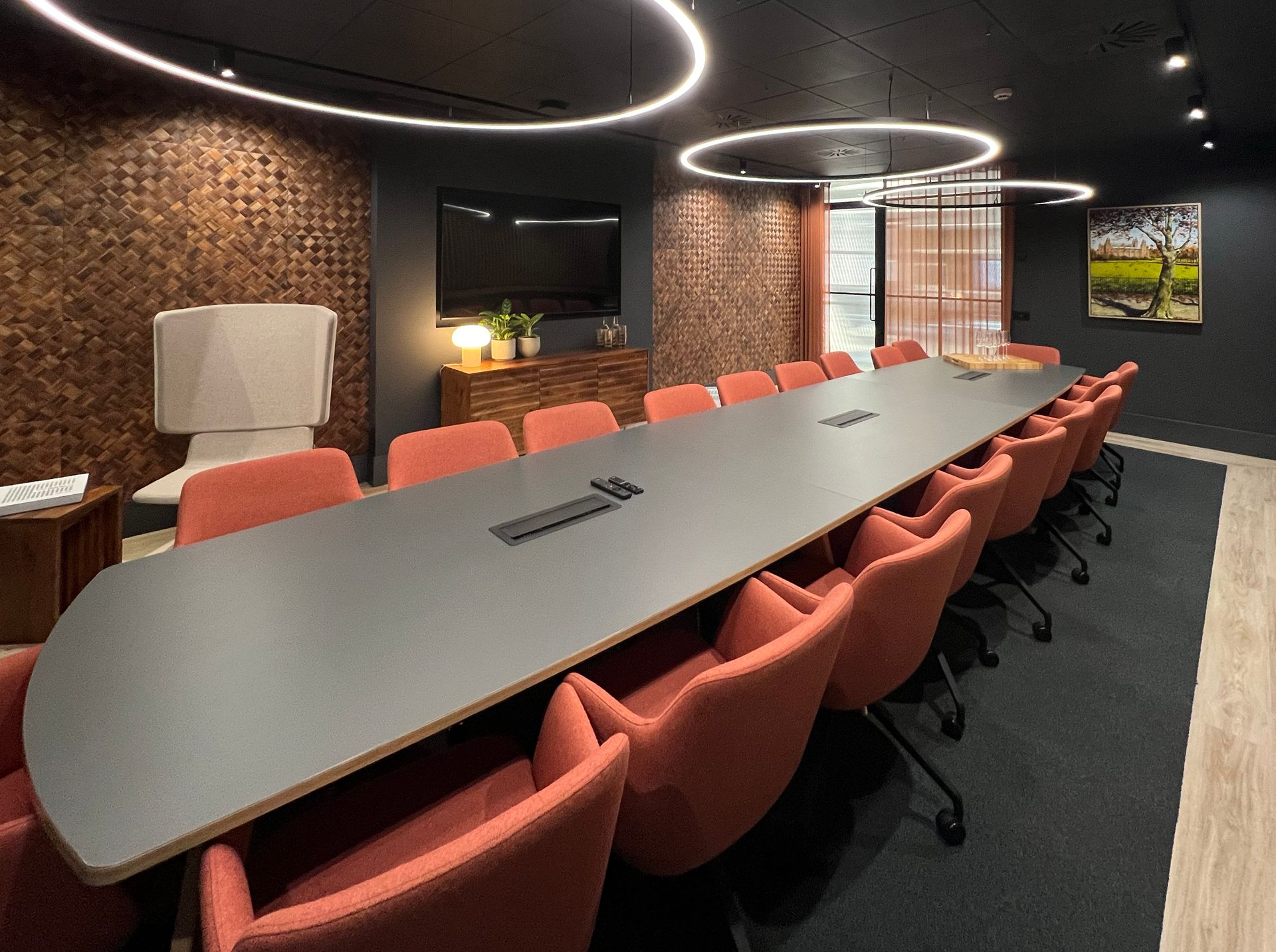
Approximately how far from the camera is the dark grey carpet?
5.14 feet

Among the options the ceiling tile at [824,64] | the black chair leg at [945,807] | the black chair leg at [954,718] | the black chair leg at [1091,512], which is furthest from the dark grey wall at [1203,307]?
the black chair leg at [945,807]

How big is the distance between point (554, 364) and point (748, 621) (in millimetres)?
4439

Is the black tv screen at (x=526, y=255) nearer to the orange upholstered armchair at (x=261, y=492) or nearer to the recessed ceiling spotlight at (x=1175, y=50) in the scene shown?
the orange upholstered armchair at (x=261, y=492)

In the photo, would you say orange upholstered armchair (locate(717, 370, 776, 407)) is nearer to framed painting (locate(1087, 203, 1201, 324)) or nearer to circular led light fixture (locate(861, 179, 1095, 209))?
circular led light fixture (locate(861, 179, 1095, 209))

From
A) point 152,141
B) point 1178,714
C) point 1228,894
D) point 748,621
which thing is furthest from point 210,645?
point 152,141

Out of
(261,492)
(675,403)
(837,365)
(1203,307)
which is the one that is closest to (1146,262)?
(1203,307)

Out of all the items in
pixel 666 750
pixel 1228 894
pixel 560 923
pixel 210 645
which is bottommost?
pixel 1228 894

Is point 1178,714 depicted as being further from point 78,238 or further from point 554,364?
point 78,238

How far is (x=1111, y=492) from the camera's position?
4766mm

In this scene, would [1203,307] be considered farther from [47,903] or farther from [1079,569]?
[47,903]

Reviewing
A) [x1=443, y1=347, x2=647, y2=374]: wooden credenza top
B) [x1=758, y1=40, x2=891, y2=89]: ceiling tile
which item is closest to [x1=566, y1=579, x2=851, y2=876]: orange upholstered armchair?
[x1=758, y1=40, x2=891, y2=89]: ceiling tile

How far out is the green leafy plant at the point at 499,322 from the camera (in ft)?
18.6

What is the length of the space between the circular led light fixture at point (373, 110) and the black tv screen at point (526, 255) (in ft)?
9.06

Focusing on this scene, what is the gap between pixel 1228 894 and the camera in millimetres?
1655
